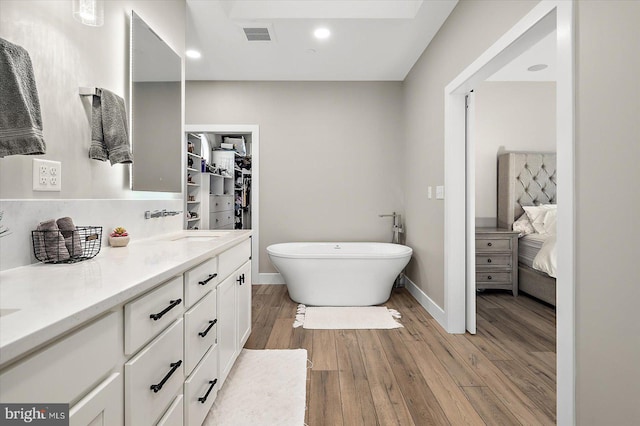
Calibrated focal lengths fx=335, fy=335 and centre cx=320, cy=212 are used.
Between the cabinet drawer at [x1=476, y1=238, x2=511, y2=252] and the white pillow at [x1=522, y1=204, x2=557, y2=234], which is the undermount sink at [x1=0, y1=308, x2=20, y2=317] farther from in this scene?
the white pillow at [x1=522, y1=204, x2=557, y2=234]

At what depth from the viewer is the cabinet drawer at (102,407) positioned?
69cm

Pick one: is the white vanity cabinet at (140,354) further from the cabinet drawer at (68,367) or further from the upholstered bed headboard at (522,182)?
the upholstered bed headboard at (522,182)

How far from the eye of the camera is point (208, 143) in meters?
6.29

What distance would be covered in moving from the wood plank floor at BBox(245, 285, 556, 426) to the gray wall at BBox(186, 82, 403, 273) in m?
1.34

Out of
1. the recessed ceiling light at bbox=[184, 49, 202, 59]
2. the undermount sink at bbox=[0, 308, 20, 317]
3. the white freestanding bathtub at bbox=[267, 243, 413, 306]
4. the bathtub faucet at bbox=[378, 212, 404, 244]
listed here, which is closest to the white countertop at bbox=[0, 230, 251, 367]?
the undermount sink at bbox=[0, 308, 20, 317]

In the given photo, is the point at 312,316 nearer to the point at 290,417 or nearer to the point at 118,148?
the point at 290,417

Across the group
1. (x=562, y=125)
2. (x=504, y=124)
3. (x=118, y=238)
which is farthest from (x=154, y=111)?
(x=504, y=124)

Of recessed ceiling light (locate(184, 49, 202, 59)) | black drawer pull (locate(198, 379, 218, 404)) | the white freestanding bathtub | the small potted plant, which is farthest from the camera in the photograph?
recessed ceiling light (locate(184, 49, 202, 59))

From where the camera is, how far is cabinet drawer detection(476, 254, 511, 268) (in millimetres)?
3740

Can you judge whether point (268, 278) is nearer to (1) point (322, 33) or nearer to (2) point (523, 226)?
(1) point (322, 33)

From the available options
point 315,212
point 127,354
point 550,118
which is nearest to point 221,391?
point 127,354

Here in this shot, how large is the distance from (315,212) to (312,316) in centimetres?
153

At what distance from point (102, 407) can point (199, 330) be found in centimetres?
65

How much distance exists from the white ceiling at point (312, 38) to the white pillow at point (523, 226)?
7.50 feet
